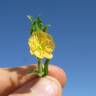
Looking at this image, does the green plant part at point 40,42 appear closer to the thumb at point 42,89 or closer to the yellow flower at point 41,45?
the yellow flower at point 41,45

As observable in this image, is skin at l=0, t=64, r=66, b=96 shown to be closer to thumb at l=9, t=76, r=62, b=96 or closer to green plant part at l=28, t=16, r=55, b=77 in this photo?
thumb at l=9, t=76, r=62, b=96

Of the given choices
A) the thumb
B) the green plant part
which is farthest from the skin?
the green plant part

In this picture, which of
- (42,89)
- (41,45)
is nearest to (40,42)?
(41,45)

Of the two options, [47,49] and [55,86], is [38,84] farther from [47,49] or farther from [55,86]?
[47,49]

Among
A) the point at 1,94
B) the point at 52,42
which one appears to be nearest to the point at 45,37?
the point at 52,42

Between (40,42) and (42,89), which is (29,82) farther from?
(40,42)

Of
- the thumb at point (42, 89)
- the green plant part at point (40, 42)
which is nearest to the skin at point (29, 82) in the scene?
the thumb at point (42, 89)
